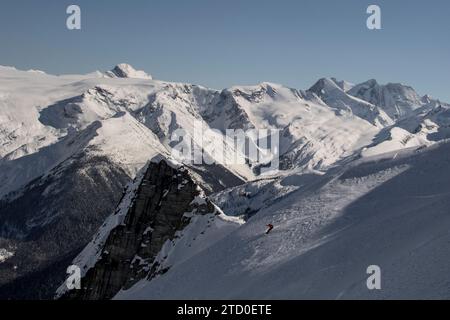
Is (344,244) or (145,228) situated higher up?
(344,244)

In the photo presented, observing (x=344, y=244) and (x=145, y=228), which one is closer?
(x=344, y=244)

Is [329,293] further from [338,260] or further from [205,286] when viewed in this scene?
[205,286]

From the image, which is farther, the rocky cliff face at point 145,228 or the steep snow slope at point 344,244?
the rocky cliff face at point 145,228
